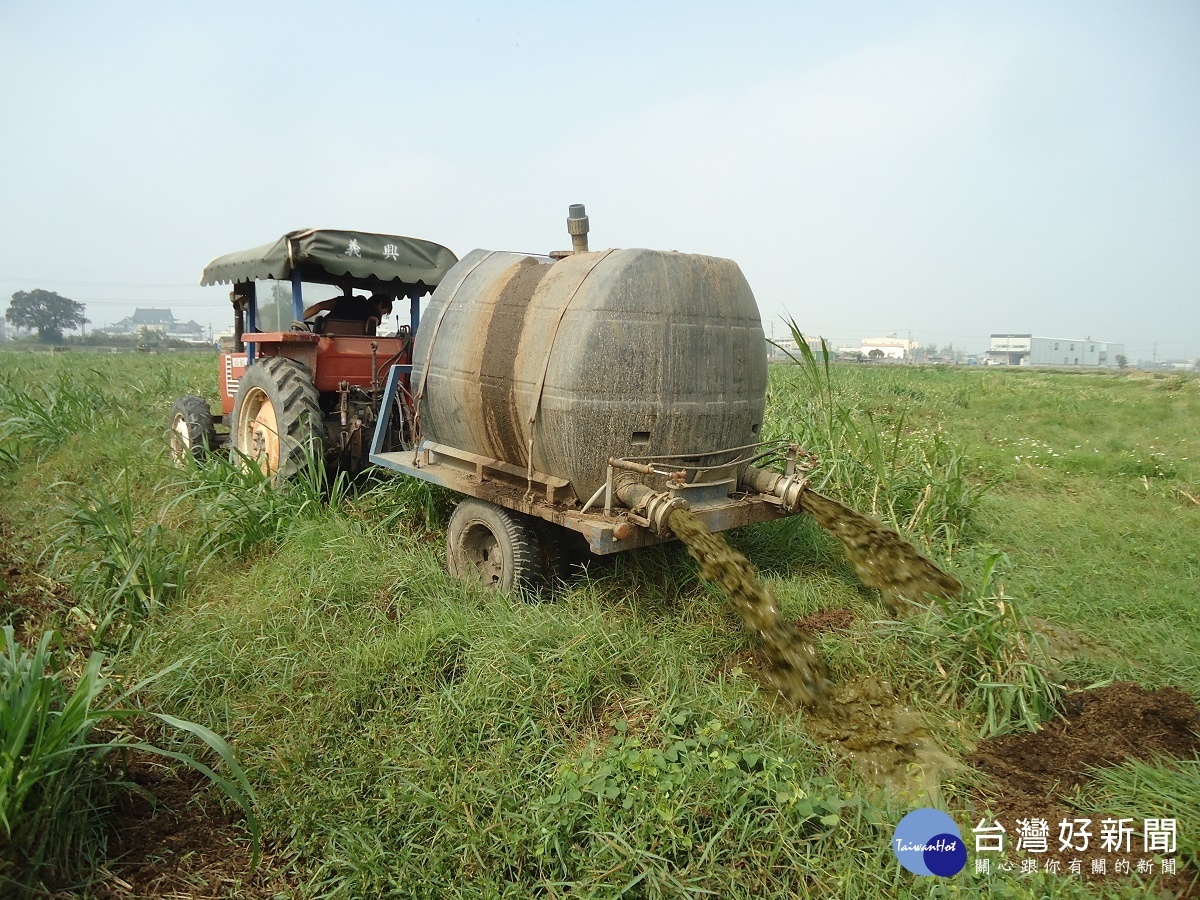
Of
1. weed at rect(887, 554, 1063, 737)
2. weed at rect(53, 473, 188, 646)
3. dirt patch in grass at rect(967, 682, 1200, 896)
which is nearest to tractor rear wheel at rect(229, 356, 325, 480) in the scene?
weed at rect(53, 473, 188, 646)

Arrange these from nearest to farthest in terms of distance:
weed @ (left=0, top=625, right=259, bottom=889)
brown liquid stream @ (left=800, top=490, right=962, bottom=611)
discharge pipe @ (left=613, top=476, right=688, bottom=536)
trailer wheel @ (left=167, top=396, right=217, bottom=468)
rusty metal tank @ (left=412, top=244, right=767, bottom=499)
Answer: weed @ (left=0, top=625, right=259, bottom=889) < discharge pipe @ (left=613, top=476, right=688, bottom=536) < rusty metal tank @ (left=412, top=244, right=767, bottom=499) < brown liquid stream @ (left=800, top=490, right=962, bottom=611) < trailer wheel @ (left=167, top=396, right=217, bottom=468)

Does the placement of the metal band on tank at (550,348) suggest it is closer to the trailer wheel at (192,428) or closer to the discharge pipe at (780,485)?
the discharge pipe at (780,485)

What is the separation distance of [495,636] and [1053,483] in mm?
6654

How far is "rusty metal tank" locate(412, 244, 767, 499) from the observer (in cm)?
383

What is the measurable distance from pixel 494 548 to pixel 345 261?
3029 millimetres

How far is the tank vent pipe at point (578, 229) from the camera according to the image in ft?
14.5

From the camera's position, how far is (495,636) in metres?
3.68

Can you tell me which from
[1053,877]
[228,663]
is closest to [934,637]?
[1053,877]

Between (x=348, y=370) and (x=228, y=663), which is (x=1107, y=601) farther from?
(x=348, y=370)

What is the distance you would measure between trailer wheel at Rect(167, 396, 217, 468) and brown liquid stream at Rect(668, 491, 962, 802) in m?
5.42

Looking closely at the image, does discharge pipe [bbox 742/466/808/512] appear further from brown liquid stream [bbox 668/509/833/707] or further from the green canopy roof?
the green canopy roof

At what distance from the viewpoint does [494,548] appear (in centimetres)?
457

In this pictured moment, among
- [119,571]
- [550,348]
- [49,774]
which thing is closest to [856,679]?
[550,348]

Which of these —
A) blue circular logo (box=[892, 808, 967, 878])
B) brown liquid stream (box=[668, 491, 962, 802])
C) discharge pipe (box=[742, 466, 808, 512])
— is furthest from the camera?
discharge pipe (box=[742, 466, 808, 512])
